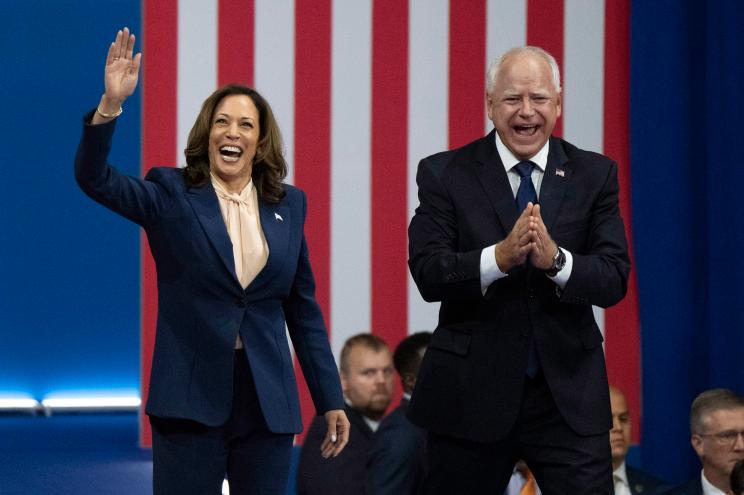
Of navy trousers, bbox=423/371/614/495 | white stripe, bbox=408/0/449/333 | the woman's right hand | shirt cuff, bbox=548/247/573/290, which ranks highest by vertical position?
white stripe, bbox=408/0/449/333

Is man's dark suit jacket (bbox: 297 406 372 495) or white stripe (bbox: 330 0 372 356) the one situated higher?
white stripe (bbox: 330 0 372 356)

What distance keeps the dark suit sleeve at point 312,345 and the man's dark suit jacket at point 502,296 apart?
23cm

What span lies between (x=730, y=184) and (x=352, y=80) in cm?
142

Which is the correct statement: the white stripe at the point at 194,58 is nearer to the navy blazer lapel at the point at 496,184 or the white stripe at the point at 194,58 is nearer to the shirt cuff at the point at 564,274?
the navy blazer lapel at the point at 496,184

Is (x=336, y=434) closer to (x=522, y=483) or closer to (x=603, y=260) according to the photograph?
(x=603, y=260)

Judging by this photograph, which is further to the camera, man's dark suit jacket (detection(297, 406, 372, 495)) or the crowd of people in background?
man's dark suit jacket (detection(297, 406, 372, 495))

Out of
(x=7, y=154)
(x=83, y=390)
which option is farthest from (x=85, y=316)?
(x=7, y=154)

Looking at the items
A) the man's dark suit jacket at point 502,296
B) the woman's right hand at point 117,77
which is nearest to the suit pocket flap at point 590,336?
the man's dark suit jacket at point 502,296

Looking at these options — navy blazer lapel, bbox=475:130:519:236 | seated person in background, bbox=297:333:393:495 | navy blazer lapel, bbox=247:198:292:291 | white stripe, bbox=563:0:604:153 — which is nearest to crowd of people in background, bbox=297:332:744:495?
seated person in background, bbox=297:333:393:495

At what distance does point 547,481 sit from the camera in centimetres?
245

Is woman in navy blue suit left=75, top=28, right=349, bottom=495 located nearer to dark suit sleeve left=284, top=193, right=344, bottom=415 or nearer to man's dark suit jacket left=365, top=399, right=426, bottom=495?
dark suit sleeve left=284, top=193, right=344, bottom=415

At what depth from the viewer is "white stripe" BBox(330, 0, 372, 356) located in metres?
4.97

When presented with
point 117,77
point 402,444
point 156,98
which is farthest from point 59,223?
point 117,77

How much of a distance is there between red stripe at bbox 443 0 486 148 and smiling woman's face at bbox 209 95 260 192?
243 centimetres
